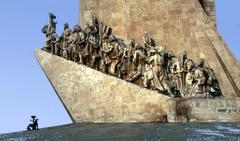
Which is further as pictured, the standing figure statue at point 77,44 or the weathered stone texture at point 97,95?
the standing figure statue at point 77,44

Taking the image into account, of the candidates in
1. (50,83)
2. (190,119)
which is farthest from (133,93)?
(50,83)

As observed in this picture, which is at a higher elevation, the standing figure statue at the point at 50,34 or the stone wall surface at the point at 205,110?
the standing figure statue at the point at 50,34

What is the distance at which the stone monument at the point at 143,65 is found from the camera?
1410cm

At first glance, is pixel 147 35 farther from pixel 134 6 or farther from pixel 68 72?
pixel 68 72

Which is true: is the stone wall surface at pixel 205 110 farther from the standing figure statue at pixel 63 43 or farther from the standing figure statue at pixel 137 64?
the standing figure statue at pixel 63 43

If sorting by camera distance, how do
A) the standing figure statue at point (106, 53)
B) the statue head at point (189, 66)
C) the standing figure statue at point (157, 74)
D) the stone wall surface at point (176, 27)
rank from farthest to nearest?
1. the stone wall surface at point (176, 27)
2. the standing figure statue at point (106, 53)
3. the statue head at point (189, 66)
4. the standing figure statue at point (157, 74)

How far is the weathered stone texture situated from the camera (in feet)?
46.6

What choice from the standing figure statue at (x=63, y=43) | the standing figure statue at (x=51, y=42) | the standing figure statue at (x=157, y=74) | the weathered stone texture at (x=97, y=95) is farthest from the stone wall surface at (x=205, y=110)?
the standing figure statue at (x=51, y=42)

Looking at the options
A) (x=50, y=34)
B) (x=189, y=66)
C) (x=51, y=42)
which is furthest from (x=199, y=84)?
(x=50, y=34)

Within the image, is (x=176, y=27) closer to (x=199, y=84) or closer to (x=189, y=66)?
(x=189, y=66)

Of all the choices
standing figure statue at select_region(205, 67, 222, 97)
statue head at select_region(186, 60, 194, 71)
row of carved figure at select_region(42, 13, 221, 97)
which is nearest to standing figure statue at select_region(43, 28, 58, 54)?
row of carved figure at select_region(42, 13, 221, 97)

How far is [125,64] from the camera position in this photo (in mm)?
15445

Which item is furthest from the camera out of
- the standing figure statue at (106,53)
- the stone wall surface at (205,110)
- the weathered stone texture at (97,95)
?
the standing figure statue at (106,53)

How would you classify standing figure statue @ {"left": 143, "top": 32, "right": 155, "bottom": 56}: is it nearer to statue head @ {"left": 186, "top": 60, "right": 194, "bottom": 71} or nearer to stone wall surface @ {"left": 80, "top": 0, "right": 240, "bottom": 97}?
stone wall surface @ {"left": 80, "top": 0, "right": 240, "bottom": 97}
